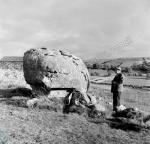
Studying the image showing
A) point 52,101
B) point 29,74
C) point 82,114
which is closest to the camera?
point 82,114

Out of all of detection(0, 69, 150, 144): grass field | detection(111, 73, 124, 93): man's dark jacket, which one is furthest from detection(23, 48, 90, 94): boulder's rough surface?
detection(0, 69, 150, 144): grass field

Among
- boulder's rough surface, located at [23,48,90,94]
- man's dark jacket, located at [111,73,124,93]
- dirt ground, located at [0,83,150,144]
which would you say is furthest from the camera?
boulder's rough surface, located at [23,48,90,94]

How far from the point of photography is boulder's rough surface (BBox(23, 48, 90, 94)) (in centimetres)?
888

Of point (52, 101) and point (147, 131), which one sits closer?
point (147, 131)

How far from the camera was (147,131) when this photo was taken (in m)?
5.67

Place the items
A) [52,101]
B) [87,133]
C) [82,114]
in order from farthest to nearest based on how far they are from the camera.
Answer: [52,101] → [82,114] → [87,133]

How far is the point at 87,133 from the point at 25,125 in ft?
5.62

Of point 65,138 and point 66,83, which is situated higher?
point 66,83

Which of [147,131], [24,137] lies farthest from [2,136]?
[147,131]

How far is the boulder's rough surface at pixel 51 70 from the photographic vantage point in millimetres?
8875

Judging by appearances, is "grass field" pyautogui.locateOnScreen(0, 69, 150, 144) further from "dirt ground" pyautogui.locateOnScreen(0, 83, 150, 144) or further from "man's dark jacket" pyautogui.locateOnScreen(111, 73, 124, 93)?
"man's dark jacket" pyautogui.locateOnScreen(111, 73, 124, 93)

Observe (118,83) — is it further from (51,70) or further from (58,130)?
(58,130)

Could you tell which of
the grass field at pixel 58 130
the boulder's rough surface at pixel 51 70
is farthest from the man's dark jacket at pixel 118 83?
the grass field at pixel 58 130

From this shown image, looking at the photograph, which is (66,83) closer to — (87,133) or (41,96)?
(41,96)
